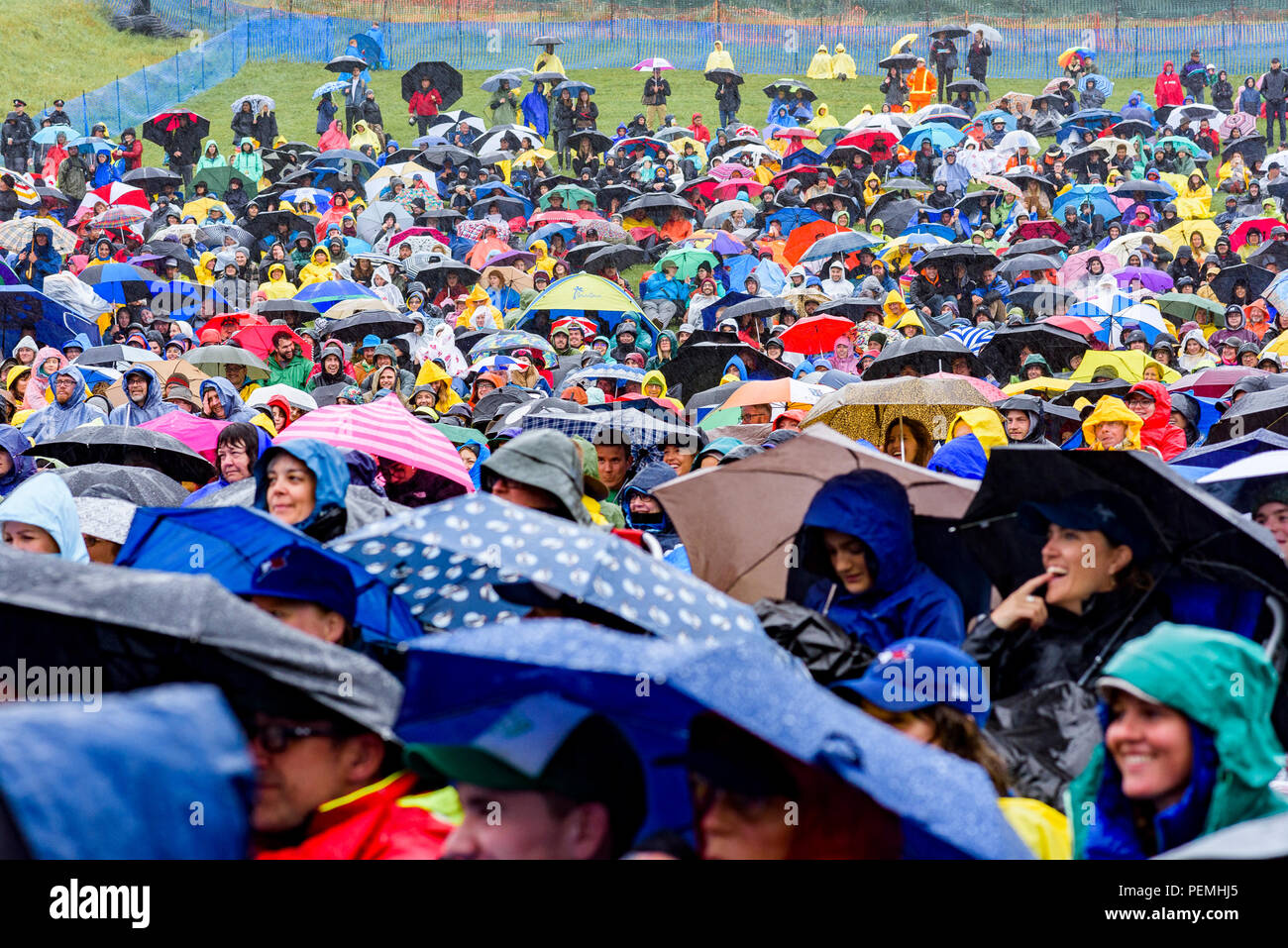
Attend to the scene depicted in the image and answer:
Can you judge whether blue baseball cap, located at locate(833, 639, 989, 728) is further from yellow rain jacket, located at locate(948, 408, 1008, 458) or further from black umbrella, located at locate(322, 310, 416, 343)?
black umbrella, located at locate(322, 310, 416, 343)

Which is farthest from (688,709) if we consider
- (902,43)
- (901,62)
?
(902,43)

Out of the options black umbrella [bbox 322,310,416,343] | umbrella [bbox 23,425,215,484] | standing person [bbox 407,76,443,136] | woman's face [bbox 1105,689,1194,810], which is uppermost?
standing person [bbox 407,76,443,136]

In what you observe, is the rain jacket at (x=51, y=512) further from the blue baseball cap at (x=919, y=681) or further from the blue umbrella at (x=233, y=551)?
the blue baseball cap at (x=919, y=681)

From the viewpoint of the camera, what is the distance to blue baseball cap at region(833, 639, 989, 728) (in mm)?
3279

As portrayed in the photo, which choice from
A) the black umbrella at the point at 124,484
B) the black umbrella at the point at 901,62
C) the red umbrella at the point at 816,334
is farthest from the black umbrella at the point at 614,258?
the black umbrella at the point at 901,62

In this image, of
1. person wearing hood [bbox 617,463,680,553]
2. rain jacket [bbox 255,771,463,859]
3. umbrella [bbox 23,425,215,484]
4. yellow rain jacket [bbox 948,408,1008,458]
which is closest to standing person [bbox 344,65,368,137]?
umbrella [bbox 23,425,215,484]

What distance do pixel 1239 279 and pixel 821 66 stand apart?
22.4 meters

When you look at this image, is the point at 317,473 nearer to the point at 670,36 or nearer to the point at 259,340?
the point at 259,340

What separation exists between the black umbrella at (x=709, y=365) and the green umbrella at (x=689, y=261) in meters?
5.23

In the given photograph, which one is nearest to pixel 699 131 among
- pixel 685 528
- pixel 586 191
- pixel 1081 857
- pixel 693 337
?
pixel 586 191

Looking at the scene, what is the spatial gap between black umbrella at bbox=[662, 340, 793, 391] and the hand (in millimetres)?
8392

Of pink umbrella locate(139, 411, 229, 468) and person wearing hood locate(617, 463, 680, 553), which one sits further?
pink umbrella locate(139, 411, 229, 468)

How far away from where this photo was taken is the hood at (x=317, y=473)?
476 centimetres

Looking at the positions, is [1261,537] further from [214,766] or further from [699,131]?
[699,131]
